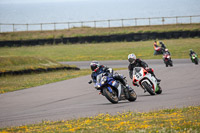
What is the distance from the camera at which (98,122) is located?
28.8ft

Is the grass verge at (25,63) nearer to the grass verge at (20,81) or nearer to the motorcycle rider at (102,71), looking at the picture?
the grass verge at (20,81)

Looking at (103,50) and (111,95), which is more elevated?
(103,50)

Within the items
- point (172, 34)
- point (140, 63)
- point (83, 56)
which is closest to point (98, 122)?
point (140, 63)

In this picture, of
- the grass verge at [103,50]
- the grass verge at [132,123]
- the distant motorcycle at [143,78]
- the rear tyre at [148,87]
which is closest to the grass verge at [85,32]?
the grass verge at [103,50]

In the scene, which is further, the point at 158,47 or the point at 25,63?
the point at 158,47

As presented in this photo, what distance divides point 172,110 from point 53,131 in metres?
2.98

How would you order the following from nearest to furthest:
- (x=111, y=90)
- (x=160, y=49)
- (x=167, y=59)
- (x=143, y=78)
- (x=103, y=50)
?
1. (x=111, y=90)
2. (x=143, y=78)
3. (x=167, y=59)
4. (x=160, y=49)
5. (x=103, y=50)

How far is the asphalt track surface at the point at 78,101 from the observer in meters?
10.6

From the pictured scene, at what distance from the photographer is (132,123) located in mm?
8258

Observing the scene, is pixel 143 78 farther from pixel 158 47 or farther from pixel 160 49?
pixel 158 47

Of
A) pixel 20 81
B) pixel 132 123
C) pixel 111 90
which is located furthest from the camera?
pixel 20 81

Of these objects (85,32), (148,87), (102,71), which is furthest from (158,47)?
(102,71)

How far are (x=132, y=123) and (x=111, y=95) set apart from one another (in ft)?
12.0

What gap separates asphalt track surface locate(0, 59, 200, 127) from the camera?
10648 mm
